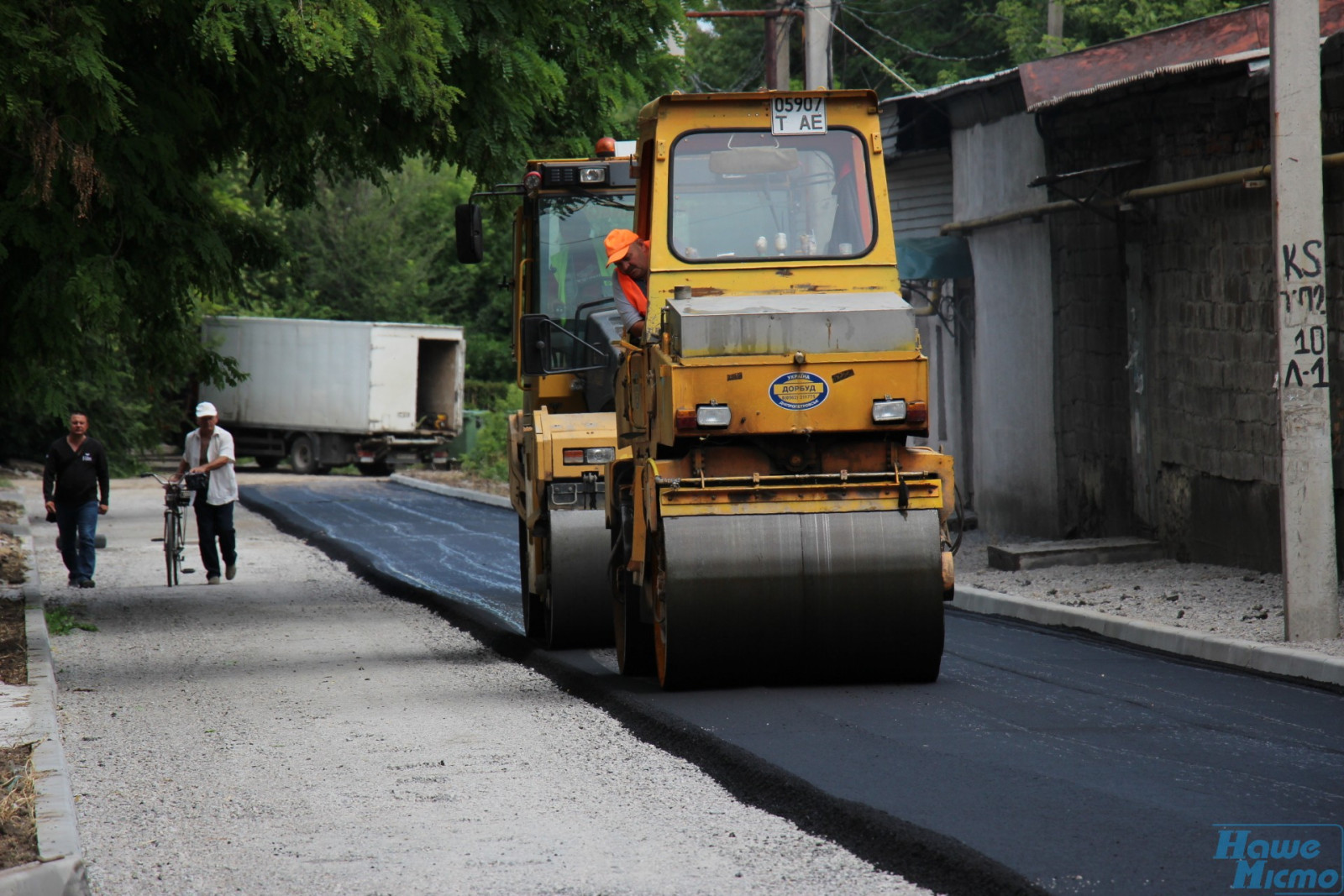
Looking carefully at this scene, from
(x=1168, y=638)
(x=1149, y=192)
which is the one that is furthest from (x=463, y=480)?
(x=1168, y=638)

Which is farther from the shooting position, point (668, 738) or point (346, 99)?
point (346, 99)

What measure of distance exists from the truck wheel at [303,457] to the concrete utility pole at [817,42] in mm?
22700

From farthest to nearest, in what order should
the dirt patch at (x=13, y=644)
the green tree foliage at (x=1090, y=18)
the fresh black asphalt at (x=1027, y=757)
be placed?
the green tree foliage at (x=1090, y=18)
the dirt patch at (x=13, y=644)
the fresh black asphalt at (x=1027, y=757)

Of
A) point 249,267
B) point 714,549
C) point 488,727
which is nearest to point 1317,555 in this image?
point 714,549

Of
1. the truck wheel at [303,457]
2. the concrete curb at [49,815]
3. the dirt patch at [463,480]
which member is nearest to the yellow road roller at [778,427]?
the concrete curb at [49,815]

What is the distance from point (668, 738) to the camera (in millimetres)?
7984

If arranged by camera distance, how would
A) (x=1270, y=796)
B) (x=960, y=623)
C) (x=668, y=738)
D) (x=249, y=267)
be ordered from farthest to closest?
1. (x=249, y=267)
2. (x=960, y=623)
3. (x=668, y=738)
4. (x=1270, y=796)

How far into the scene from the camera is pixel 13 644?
12.2 metres

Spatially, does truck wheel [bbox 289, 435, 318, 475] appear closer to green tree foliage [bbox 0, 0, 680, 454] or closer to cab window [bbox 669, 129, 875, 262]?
green tree foliage [bbox 0, 0, 680, 454]

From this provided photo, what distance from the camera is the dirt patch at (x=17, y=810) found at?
5.90 metres

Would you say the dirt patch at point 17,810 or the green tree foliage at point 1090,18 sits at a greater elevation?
A: the green tree foliage at point 1090,18

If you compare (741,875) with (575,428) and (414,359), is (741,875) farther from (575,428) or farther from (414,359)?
(414,359)

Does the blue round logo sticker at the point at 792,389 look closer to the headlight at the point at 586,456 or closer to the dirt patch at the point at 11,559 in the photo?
the headlight at the point at 586,456

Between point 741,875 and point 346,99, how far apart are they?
919cm
